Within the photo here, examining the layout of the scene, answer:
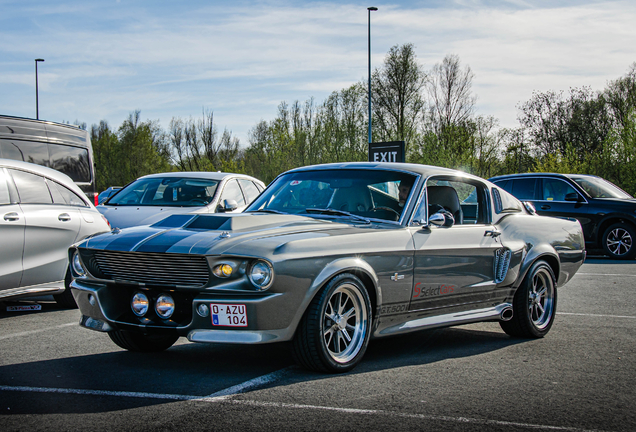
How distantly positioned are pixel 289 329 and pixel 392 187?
1.86 meters

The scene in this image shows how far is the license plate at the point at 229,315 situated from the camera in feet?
14.3

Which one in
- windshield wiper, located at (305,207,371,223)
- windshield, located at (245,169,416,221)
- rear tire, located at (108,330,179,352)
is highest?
windshield, located at (245,169,416,221)

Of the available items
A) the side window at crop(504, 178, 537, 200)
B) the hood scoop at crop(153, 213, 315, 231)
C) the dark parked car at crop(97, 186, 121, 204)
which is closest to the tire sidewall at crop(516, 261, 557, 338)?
the hood scoop at crop(153, 213, 315, 231)

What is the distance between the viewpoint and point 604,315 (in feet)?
25.1

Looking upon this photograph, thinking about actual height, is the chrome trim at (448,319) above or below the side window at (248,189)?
below

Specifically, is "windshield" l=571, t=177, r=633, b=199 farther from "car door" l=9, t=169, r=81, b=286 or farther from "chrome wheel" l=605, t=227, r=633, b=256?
"car door" l=9, t=169, r=81, b=286

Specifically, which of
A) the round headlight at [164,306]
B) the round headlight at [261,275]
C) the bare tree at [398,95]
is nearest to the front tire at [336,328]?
the round headlight at [261,275]

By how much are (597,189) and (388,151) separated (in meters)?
7.79

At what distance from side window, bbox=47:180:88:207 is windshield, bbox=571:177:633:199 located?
11.4 m

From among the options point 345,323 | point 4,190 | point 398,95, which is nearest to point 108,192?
point 4,190

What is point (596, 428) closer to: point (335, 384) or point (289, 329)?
point (335, 384)

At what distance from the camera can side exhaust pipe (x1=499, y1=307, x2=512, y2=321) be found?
6242 mm

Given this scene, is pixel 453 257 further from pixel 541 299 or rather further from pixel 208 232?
pixel 208 232

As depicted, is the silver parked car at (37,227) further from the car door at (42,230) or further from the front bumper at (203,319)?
the front bumper at (203,319)
